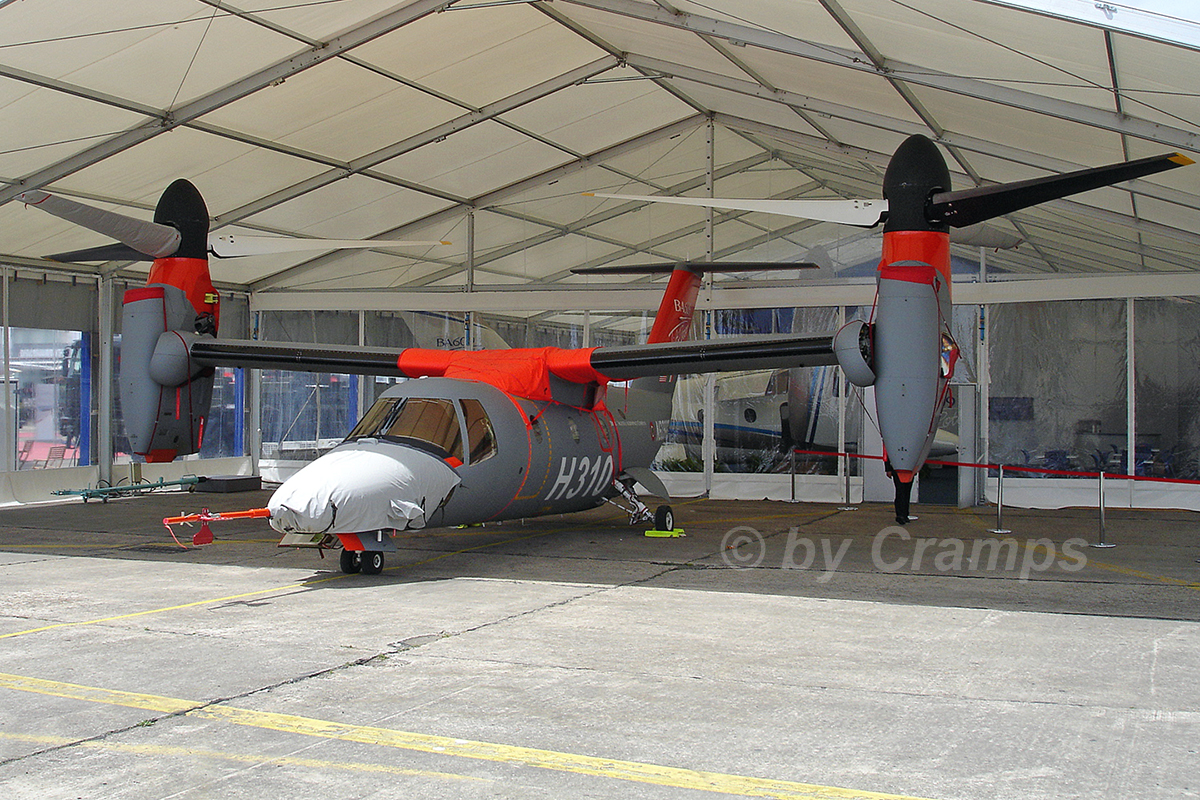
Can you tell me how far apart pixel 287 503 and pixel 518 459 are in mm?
3352

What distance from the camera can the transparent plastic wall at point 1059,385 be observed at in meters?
17.6

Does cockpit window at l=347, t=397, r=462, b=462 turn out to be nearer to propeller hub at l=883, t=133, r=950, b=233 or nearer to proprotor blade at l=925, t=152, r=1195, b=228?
propeller hub at l=883, t=133, r=950, b=233

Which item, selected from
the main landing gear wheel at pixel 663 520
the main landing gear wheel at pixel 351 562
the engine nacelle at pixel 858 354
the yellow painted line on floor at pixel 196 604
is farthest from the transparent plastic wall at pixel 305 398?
the engine nacelle at pixel 858 354

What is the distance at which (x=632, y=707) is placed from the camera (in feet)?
16.8

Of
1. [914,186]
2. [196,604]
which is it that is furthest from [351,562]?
[914,186]

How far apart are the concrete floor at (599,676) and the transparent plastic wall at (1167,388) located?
24.1ft

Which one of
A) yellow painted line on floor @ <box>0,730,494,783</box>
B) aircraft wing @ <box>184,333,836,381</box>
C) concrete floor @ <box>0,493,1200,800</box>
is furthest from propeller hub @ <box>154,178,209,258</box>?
yellow painted line on floor @ <box>0,730,494,783</box>

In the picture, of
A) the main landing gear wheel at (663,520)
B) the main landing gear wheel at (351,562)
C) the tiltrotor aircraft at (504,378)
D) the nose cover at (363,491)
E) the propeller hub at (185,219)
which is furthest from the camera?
the main landing gear wheel at (663,520)

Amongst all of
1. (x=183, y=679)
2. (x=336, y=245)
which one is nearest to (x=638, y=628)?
(x=183, y=679)

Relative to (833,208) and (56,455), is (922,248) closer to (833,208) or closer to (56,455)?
(833,208)

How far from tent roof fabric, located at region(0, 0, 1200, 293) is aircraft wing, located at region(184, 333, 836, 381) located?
2950 millimetres

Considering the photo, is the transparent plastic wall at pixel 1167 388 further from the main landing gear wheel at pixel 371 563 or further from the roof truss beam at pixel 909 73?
the main landing gear wheel at pixel 371 563

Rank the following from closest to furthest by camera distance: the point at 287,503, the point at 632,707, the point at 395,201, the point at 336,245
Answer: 1. the point at 632,707
2. the point at 287,503
3. the point at 336,245
4. the point at 395,201

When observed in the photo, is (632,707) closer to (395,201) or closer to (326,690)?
(326,690)
